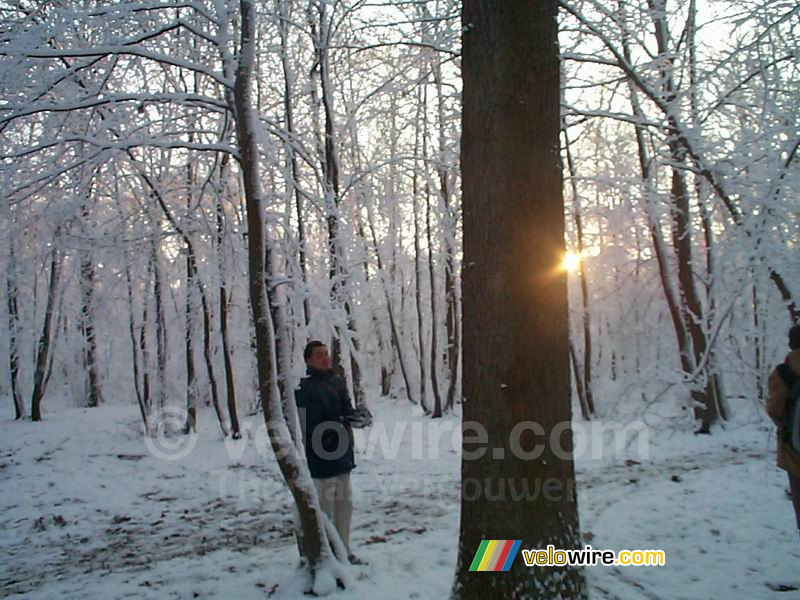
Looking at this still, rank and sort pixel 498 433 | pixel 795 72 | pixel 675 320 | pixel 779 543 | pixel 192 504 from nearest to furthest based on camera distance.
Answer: pixel 498 433 < pixel 779 543 < pixel 795 72 < pixel 192 504 < pixel 675 320

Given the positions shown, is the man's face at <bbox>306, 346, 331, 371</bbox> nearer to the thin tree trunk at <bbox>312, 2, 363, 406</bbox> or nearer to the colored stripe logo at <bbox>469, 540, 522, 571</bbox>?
the colored stripe logo at <bbox>469, 540, 522, 571</bbox>

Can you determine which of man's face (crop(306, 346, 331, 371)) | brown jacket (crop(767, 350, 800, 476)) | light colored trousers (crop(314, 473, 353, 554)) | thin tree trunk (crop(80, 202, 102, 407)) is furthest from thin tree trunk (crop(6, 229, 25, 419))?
brown jacket (crop(767, 350, 800, 476))

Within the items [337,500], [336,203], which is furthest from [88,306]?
[337,500]

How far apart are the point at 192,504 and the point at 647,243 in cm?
1066

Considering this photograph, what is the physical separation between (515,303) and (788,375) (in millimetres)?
2794

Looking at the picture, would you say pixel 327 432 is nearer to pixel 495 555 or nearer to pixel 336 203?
pixel 495 555

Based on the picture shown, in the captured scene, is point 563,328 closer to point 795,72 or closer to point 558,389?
point 558,389

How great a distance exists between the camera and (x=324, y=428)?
4953 millimetres

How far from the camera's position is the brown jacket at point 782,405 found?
4355mm

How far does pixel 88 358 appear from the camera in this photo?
23.0 metres

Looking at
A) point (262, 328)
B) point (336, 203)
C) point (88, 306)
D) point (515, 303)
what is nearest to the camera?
point (515, 303)

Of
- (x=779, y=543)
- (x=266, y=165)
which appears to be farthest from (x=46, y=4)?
(x=779, y=543)

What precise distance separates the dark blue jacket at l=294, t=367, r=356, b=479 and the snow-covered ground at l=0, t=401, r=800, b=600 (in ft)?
3.02

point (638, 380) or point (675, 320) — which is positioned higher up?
point (675, 320)
